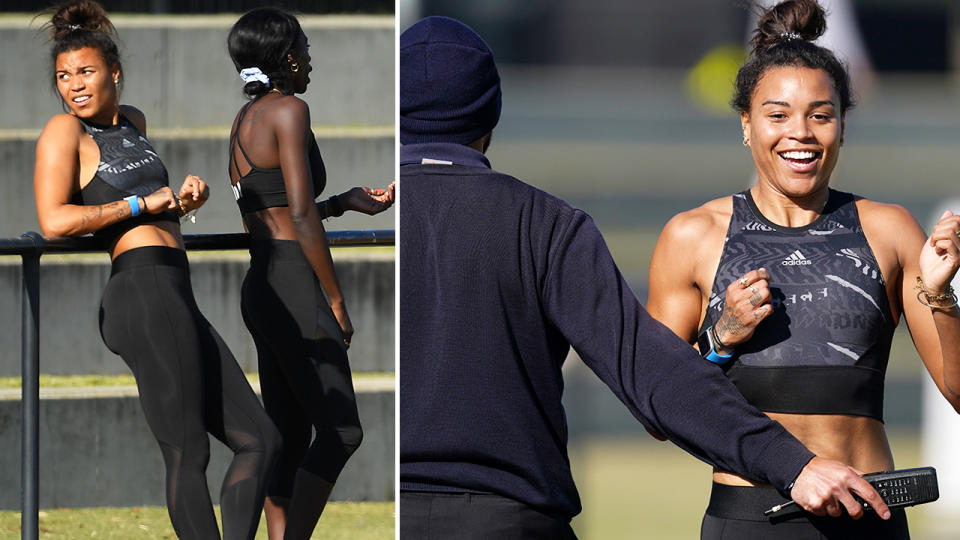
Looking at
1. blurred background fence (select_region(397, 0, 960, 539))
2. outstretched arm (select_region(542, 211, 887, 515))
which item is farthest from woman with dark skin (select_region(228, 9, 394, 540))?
blurred background fence (select_region(397, 0, 960, 539))

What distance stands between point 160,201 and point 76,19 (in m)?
0.44

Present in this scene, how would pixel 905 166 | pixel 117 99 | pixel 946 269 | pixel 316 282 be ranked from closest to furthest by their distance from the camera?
pixel 946 269, pixel 316 282, pixel 117 99, pixel 905 166

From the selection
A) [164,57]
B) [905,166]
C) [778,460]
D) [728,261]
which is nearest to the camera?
[778,460]

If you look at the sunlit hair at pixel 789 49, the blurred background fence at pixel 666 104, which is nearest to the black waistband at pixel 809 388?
the sunlit hair at pixel 789 49

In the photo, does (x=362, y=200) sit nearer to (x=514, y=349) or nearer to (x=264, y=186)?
(x=264, y=186)

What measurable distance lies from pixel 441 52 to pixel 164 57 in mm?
1241

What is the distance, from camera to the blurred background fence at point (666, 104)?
550 inches

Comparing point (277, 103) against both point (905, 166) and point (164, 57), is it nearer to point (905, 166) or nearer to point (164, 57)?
point (164, 57)

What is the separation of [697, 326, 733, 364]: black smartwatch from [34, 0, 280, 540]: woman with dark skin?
2.72ft

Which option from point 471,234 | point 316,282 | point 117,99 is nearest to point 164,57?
point 117,99

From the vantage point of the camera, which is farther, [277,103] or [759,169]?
[277,103]

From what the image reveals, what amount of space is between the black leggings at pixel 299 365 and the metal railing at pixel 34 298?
100mm

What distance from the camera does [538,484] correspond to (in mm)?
1819

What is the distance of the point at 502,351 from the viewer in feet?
5.93
